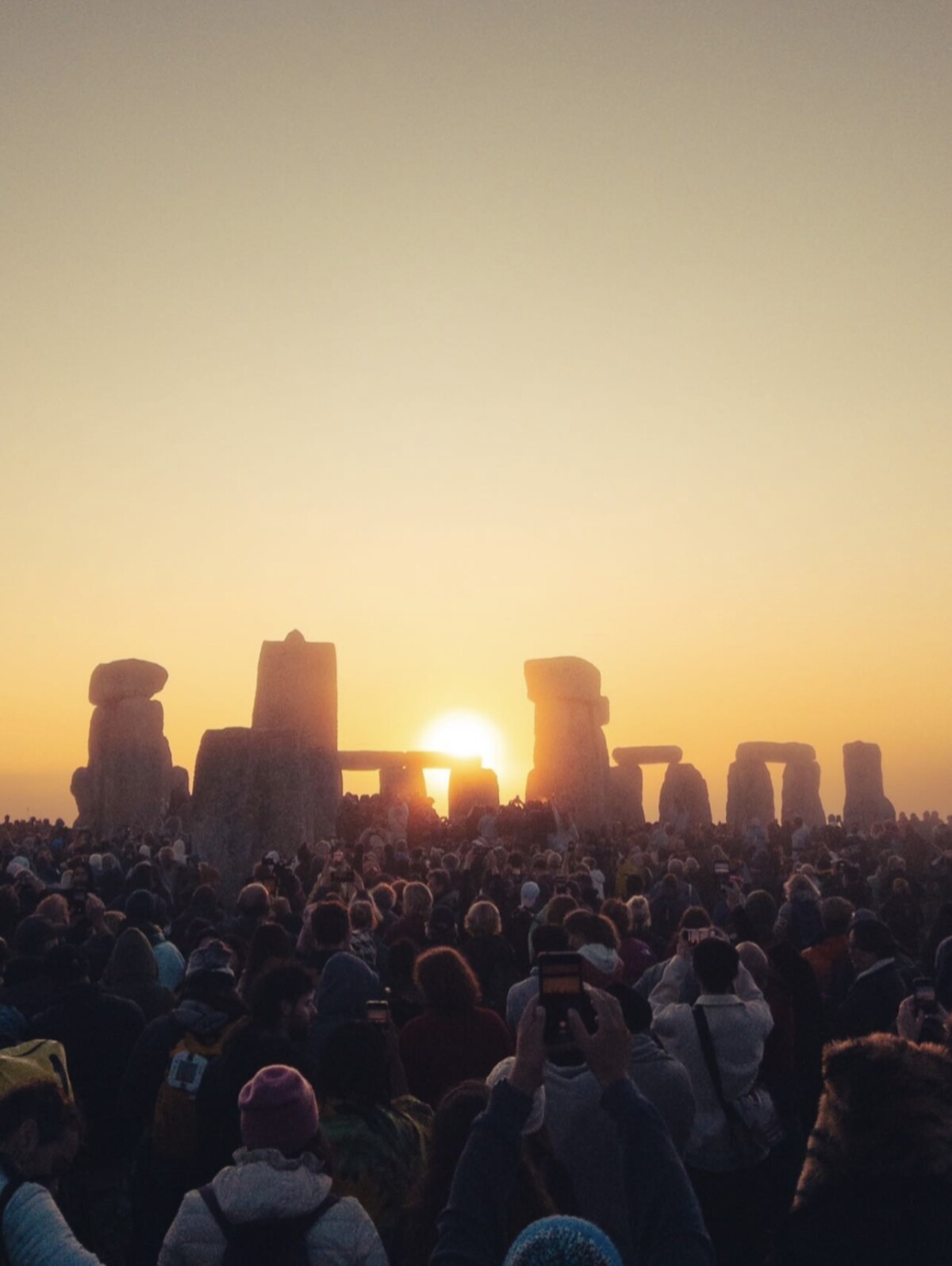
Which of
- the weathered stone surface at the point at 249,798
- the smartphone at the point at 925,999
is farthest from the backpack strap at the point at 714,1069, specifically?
the weathered stone surface at the point at 249,798

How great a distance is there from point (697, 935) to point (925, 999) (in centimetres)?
87

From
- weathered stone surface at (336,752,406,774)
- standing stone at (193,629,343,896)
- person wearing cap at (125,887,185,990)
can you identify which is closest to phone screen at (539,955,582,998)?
person wearing cap at (125,887,185,990)

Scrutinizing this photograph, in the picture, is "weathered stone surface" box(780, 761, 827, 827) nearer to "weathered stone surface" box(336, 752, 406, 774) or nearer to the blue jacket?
"weathered stone surface" box(336, 752, 406, 774)

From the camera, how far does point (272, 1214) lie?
2639 mm

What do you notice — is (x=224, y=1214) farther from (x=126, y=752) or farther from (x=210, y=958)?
(x=126, y=752)

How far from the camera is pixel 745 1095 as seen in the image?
14.0 feet

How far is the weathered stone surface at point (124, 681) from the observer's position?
34438mm

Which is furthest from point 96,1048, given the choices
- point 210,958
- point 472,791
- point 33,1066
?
point 472,791

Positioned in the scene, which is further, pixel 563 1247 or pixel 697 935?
pixel 697 935

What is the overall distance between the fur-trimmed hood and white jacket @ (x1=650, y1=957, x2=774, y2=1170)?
187cm

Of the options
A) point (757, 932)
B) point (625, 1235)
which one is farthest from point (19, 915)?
point (625, 1235)

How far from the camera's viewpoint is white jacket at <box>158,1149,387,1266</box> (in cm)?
264

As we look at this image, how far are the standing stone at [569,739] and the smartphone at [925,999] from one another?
30.5 m

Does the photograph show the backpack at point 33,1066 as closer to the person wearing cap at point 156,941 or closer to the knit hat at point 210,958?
the knit hat at point 210,958
